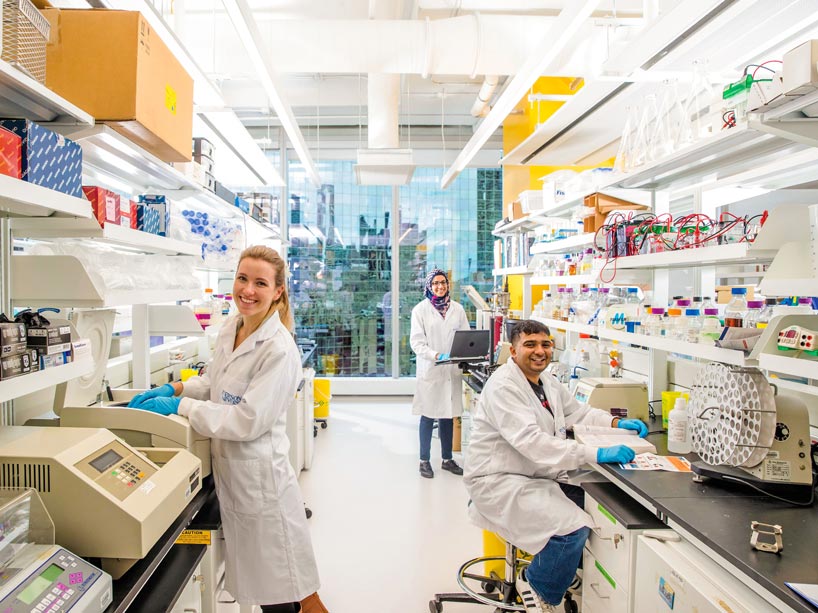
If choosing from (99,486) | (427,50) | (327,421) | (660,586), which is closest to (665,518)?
(660,586)

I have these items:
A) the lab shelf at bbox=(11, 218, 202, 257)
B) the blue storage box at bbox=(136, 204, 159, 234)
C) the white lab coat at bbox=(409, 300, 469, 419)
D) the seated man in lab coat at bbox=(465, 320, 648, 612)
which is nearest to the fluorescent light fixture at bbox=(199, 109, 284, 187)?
the blue storage box at bbox=(136, 204, 159, 234)

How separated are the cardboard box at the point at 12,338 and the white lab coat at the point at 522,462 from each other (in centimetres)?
158

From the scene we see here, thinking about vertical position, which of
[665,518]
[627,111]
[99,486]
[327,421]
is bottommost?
[327,421]

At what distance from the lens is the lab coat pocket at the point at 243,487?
5.76ft

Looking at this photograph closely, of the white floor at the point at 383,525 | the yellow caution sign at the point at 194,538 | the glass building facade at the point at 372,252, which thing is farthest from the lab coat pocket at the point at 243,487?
the glass building facade at the point at 372,252

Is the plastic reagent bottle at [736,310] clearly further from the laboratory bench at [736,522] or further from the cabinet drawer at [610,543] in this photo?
the cabinet drawer at [610,543]

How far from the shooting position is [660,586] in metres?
1.40

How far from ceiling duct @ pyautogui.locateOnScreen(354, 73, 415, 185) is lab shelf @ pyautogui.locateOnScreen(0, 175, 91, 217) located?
8.25ft

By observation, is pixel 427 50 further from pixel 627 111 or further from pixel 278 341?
pixel 278 341

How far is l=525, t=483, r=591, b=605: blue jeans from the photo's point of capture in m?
1.84

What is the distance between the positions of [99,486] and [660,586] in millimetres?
1464

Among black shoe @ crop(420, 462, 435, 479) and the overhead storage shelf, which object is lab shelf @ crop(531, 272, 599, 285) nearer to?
black shoe @ crop(420, 462, 435, 479)

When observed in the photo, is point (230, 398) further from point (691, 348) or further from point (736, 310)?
point (736, 310)

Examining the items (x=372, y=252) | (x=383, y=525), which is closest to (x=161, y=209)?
(x=383, y=525)
